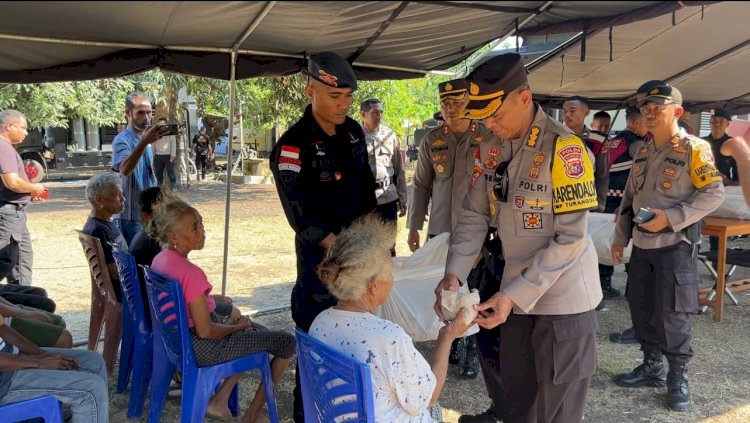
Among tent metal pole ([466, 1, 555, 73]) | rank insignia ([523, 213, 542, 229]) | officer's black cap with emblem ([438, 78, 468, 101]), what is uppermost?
tent metal pole ([466, 1, 555, 73])

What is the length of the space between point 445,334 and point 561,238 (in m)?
0.58

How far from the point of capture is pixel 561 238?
7.25 ft

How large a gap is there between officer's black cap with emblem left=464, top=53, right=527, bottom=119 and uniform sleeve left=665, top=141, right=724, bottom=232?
1795mm

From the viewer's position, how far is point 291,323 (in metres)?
5.10

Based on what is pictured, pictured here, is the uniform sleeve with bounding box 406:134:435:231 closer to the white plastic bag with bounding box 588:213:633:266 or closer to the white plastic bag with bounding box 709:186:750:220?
the white plastic bag with bounding box 588:213:633:266

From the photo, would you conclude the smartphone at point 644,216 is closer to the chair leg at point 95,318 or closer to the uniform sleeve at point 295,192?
the uniform sleeve at point 295,192

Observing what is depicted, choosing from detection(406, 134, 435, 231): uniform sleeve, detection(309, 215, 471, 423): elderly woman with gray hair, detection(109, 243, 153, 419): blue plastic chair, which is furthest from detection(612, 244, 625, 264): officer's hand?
detection(109, 243, 153, 419): blue plastic chair

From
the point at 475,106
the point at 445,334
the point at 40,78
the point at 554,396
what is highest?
the point at 40,78

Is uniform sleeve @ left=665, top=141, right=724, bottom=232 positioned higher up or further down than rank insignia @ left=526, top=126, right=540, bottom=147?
further down

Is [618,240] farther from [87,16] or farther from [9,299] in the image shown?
[9,299]

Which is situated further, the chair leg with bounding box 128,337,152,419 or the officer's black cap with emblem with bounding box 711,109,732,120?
the officer's black cap with emblem with bounding box 711,109,732,120

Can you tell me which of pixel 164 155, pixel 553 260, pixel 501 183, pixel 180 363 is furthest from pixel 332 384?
pixel 164 155

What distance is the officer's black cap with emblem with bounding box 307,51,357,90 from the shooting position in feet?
8.79

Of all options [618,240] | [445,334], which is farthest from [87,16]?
[618,240]
